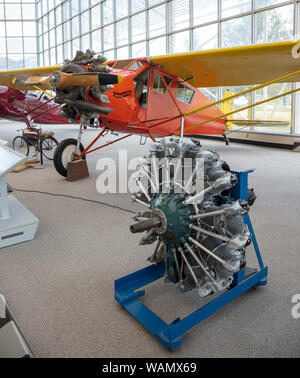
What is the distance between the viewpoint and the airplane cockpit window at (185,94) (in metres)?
5.88

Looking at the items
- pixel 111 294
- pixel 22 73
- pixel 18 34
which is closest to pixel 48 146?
pixel 22 73

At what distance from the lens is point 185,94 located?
6.04 meters

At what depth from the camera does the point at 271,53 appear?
455cm

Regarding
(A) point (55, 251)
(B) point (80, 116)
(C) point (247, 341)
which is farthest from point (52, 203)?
(C) point (247, 341)

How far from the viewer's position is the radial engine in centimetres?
182

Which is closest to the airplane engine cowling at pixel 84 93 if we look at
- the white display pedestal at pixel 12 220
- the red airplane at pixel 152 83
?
the red airplane at pixel 152 83

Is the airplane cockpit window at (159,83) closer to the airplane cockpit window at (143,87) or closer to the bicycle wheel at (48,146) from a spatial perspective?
the airplane cockpit window at (143,87)

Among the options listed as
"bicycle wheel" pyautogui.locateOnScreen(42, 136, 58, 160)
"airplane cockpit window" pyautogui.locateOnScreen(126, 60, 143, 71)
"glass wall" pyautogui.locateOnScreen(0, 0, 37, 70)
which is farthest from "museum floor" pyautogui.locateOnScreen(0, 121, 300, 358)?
"glass wall" pyautogui.locateOnScreen(0, 0, 37, 70)

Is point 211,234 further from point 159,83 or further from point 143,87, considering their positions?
point 159,83

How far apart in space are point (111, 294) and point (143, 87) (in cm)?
366

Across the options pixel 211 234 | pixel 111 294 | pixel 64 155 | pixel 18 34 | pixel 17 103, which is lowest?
pixel 111 294

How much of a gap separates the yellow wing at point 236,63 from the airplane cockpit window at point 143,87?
0.83 feet

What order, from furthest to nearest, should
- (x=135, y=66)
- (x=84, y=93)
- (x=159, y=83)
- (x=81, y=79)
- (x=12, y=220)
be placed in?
(x=159, y=83) → (x=135, y=66) → (x=84, y=93) → (x=81, y=79) → (x=12, y=220)

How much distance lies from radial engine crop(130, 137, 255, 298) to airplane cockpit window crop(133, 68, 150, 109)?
10.5 ft
